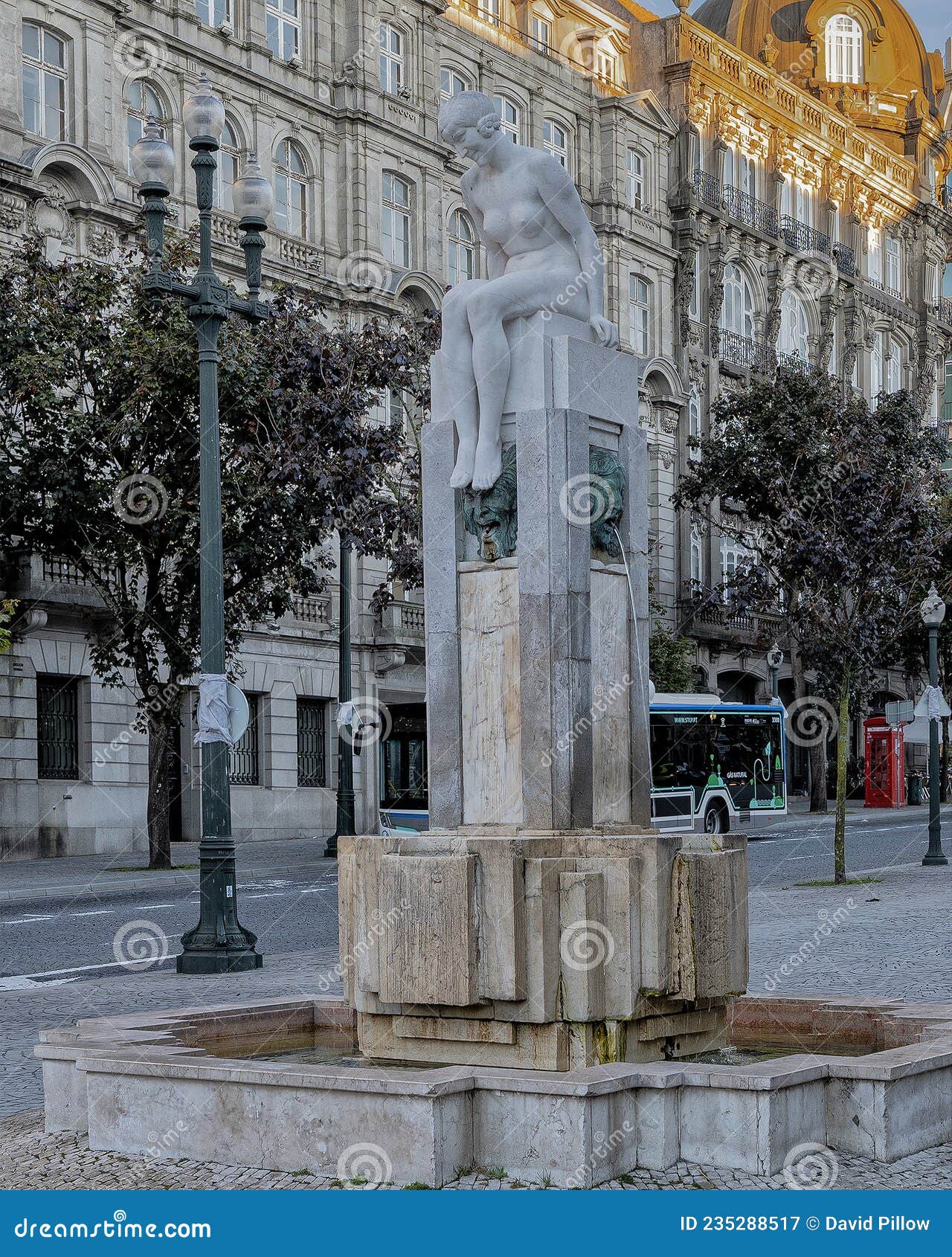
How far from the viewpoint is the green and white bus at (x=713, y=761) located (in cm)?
3441

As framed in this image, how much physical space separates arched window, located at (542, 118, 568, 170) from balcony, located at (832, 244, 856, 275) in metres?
15.4

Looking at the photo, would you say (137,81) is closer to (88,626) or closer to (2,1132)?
(88,626)

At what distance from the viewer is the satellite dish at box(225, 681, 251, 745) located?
1491cm

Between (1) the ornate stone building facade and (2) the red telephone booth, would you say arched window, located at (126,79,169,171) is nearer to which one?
(1) the ornate stone building facade

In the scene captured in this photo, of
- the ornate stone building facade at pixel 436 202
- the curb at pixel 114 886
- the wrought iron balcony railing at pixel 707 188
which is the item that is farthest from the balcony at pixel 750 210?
the curb at pixel 114 886

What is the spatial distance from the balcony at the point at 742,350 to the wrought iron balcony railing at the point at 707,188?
12.3ft

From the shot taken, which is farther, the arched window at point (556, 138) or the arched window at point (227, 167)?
the arched window at point (556, 138)

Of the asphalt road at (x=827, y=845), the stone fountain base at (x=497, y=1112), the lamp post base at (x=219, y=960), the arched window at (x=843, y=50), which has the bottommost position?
the asphalt road at (x=827, y=845)

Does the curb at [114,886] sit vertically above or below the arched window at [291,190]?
below

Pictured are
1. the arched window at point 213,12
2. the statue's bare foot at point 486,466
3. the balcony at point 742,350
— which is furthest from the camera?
the balcony at point 742,350

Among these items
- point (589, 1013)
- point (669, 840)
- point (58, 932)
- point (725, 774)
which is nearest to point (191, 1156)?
point (589, 1013)

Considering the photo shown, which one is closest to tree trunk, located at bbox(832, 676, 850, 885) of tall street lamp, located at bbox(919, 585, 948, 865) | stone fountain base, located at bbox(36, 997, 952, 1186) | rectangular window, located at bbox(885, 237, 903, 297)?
tall street lamp, located at bbox(919, 585, 948, 865)

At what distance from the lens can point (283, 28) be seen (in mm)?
39656

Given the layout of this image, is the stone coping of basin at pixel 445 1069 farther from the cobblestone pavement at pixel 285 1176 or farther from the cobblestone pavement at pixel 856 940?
the cobblestone pavement at pixel 856 940
